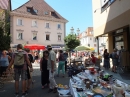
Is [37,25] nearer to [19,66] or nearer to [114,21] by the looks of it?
[114,21]

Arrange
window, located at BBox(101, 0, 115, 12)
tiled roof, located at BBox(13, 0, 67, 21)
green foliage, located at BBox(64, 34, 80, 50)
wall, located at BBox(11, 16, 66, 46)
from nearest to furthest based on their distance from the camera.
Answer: window, located at BBox(101, 0, 115, 12) → wall, located at BBox(11, 16, 66, 46) → green foliage, located at BBox(64, 34, 80, 50) → tiled roof, located at BBox(13, 0, 67, 21)

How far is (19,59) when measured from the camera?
5.10 m

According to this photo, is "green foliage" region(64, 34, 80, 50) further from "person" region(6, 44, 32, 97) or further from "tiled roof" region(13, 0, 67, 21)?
"person" region(6, 44, 32, 97)

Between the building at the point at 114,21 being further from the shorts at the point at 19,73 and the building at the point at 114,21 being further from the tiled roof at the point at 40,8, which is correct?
the tiled roof at the point at 40,8

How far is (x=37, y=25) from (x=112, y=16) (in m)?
26.1

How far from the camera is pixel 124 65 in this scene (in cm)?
1073

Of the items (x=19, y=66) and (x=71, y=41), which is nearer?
(x=19, y=66)

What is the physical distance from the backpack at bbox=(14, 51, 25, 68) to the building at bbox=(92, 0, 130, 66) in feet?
20.6

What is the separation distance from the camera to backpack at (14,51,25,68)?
5.06 meters

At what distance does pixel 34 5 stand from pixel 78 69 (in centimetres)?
3339

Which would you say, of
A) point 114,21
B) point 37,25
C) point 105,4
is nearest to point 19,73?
point 114,21

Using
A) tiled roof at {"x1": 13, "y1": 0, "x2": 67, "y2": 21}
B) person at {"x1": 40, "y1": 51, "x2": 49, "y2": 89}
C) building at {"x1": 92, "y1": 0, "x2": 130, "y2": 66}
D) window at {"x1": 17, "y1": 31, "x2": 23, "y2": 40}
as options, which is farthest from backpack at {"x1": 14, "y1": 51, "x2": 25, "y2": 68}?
tiled roof at {"x1": 13, "y1": 0, "x2": 67, "y2": 21}

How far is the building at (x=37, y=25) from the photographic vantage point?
3247cm

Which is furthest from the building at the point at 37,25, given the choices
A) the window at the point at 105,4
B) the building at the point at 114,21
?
the window at the point at 105,4
